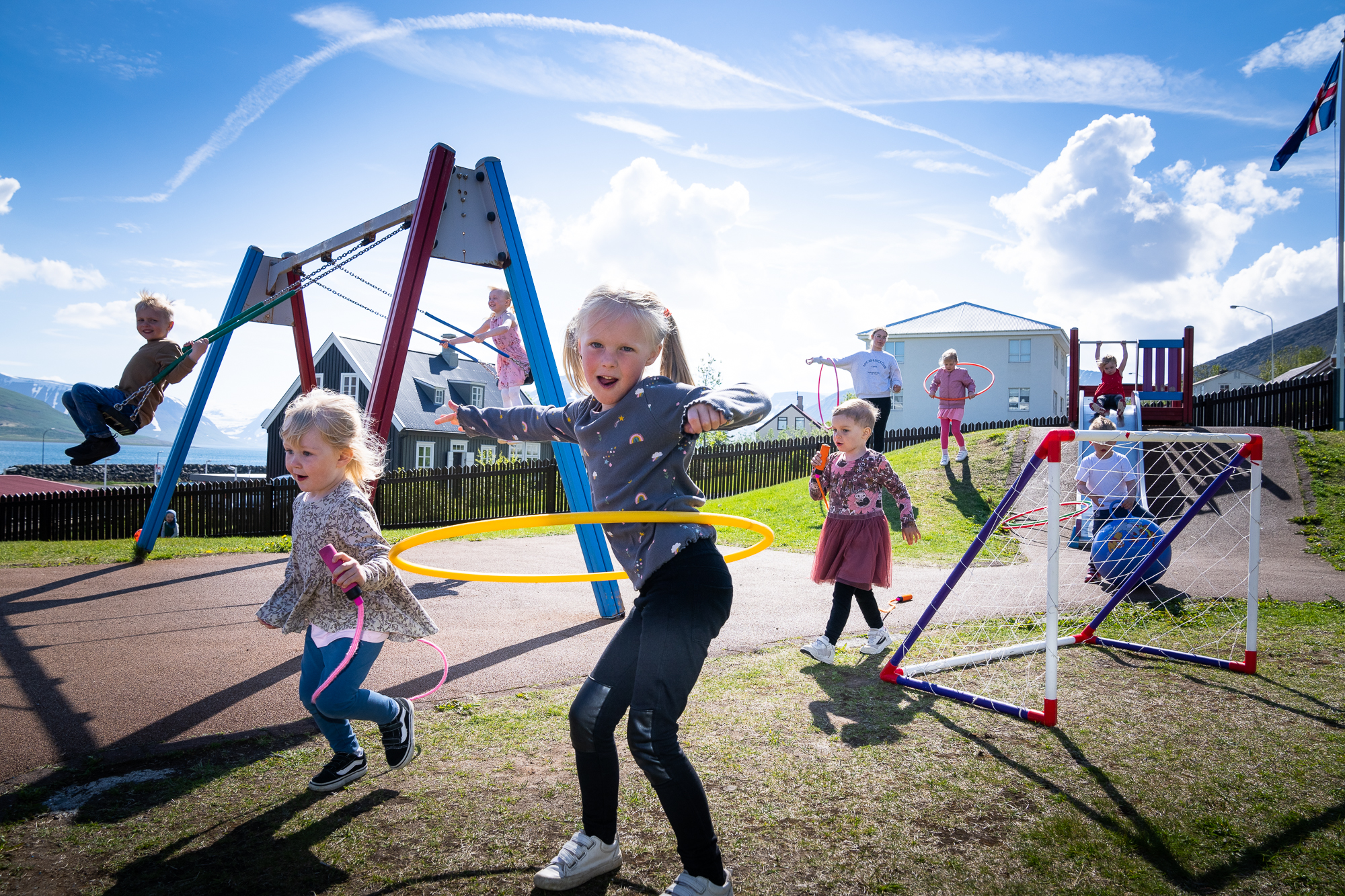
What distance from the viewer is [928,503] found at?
1254 cm

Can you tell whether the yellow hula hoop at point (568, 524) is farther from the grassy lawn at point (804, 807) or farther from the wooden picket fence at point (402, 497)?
the wooden picket fence at point (402, 497)

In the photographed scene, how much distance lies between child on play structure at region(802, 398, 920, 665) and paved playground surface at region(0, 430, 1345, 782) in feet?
2.31

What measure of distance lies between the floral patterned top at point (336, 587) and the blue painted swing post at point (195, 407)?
6904mm

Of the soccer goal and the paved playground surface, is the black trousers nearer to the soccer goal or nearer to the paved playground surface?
the soccer goal

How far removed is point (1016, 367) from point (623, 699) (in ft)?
144

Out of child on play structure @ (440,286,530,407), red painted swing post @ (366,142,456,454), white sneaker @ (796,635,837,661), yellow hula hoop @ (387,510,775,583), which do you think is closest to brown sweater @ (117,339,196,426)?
red painted swing post @ (366,142,456,454)

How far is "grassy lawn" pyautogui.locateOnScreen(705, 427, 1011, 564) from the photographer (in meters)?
10.8

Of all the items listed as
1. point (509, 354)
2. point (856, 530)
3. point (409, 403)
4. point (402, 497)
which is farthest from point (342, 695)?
point (409, 403)

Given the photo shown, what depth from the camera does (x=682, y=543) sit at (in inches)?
96.0

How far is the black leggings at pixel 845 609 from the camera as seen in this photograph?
5.04 metres

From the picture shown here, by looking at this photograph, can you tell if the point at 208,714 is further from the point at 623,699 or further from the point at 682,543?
the point at 682,543

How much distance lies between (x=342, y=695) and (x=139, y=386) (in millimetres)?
5223

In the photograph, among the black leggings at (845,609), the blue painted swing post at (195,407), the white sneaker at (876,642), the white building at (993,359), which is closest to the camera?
the black leggings at (845,609)

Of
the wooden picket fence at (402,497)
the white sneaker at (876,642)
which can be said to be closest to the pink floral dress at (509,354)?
the white sneaker at (876,642)
